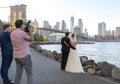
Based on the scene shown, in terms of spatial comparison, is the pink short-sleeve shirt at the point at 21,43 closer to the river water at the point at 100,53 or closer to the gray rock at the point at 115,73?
the gray rock at the point at 115,73

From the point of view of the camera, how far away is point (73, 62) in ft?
53.4

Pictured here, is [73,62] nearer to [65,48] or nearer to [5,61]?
[65,48]

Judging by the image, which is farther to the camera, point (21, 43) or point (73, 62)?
point (73, 62)

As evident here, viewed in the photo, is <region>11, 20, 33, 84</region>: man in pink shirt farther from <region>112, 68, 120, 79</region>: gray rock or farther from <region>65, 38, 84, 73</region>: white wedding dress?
<region>65, 38, 84, 73</region>: white wedding dress

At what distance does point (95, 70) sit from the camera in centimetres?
1652

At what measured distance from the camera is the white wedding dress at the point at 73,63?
15834 mm

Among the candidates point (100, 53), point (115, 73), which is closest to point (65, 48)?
point (115, 73)

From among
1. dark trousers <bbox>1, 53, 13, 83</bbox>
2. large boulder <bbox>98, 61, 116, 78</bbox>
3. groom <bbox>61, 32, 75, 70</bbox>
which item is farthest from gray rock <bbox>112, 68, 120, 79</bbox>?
dark trousers <bbox>1, 53, 13, 83</bbox>

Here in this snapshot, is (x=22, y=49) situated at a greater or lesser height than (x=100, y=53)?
greater

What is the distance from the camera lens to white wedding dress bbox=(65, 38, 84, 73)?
15.8 meters

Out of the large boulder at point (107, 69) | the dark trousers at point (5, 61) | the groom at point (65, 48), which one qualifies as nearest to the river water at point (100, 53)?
the groom at point (65, 48)

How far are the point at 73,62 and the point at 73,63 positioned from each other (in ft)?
0.16

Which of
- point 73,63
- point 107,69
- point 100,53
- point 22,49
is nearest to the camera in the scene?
point 22,49

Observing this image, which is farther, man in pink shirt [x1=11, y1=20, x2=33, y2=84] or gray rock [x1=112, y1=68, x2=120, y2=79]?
gray rock [x1=112, y1=68, x2=120, y2=79]
